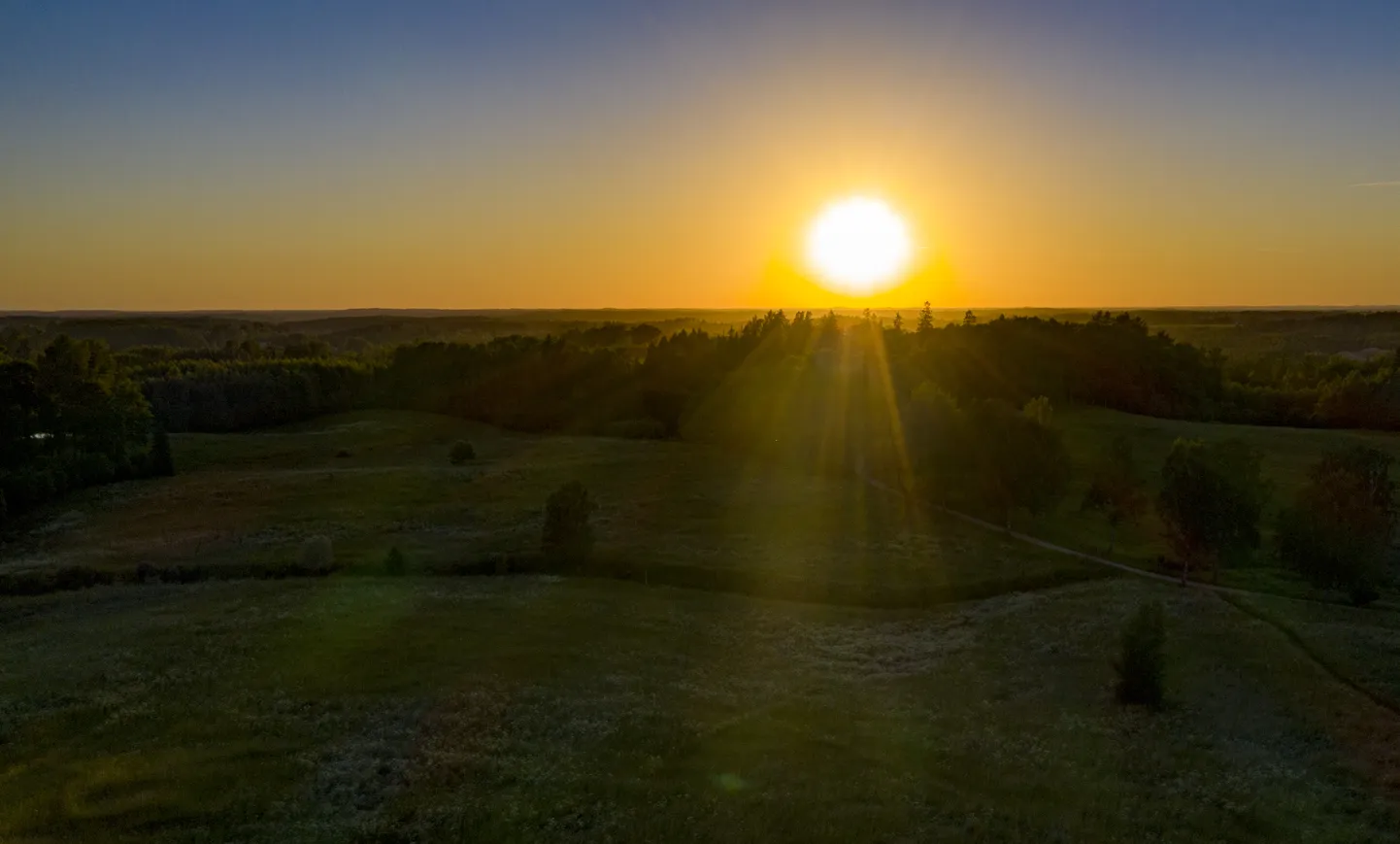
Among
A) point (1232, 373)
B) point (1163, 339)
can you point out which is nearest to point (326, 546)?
point (1163, 339)

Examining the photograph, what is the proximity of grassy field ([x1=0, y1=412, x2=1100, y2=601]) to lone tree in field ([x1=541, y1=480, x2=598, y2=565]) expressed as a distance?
196 centimetres

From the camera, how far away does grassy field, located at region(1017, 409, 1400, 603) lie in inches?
2532

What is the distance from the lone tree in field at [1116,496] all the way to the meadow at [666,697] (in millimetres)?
3562

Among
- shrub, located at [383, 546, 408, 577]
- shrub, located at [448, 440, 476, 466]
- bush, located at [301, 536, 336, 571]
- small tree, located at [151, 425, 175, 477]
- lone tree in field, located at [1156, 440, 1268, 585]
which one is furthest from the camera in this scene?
shrub, located at [448, 440, 476, 466]

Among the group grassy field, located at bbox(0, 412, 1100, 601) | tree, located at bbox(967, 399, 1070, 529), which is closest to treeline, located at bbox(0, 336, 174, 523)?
grassy field, located at bbox(0, 412, 1100, 601)

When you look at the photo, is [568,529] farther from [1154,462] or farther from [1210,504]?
[1154,462]

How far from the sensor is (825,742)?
31500 millimetres

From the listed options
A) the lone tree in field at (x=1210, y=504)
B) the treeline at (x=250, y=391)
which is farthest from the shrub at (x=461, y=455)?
the lone tree in field at (x=1210, y=504)

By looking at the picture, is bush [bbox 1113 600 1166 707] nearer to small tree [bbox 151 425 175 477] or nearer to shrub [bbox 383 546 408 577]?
shrub [bbox 383 546 408 577]

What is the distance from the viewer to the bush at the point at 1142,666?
121 ft

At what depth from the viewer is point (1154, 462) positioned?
9800 centimetres

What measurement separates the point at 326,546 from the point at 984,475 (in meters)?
Answer: 49.1

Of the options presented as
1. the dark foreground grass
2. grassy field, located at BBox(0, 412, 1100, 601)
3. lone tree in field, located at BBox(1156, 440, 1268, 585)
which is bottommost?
grassy field, located at BBox(0, 412, 1100, 601)

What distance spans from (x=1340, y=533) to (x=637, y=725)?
46688 millimetres
